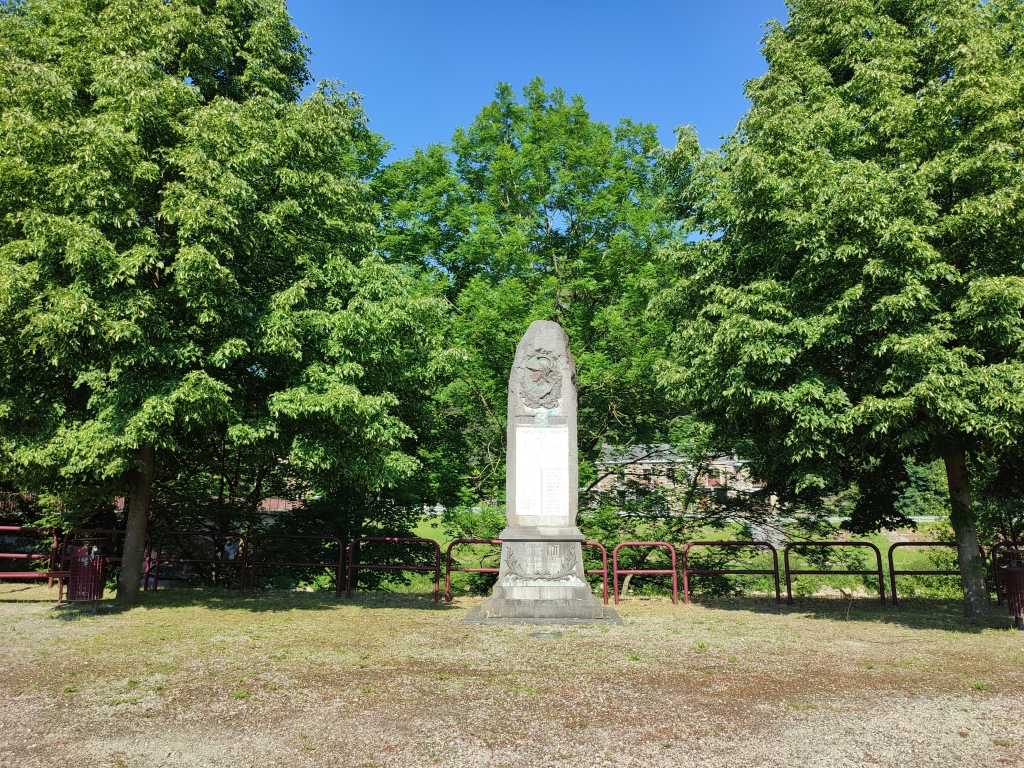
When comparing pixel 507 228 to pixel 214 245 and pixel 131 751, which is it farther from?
pixel 131 751

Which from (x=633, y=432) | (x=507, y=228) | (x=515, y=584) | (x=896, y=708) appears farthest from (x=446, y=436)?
(x=896, y=708)

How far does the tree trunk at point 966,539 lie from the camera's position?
979 cm

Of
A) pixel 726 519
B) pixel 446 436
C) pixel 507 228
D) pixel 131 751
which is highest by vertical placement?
pixel 507 228

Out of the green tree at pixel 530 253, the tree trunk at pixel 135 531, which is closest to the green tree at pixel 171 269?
the tree trunk at pixel 135 531

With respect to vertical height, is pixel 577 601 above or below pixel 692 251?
below

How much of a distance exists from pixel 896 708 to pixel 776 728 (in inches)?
48.9

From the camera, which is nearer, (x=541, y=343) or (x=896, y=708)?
(x=896, y=708)

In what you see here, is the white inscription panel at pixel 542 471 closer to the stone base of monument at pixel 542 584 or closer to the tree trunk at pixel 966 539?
the stone base of monument at pixel 542 584

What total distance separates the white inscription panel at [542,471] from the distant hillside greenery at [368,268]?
76.8 inches

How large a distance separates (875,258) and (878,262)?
0.21 meters

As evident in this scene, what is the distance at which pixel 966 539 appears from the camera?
991 centimetres

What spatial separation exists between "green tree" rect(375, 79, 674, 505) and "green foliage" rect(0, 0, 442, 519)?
4.24 metres

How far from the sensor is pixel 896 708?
532 cm

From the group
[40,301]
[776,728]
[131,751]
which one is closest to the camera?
[131,751]
